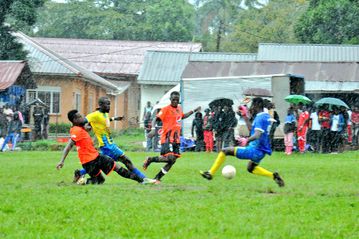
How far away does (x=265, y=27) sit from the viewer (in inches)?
2776

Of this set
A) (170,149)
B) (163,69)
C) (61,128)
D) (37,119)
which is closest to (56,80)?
(61,128)

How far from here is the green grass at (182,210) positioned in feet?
28.8

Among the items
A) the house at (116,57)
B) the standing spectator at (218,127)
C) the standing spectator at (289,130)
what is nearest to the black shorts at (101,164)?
the standing spectator at (289,130)

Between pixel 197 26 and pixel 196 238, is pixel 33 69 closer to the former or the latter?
pixel 196 238

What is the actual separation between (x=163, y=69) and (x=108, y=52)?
393 inches

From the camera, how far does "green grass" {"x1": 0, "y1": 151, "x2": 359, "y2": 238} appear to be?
877 cm

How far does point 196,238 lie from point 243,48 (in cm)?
6433

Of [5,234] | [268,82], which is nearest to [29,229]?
[5,234]

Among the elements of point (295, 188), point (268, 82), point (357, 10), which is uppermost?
point (357, 10)

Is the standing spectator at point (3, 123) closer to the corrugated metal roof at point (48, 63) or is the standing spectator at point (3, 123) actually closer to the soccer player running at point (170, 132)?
the corrugated metal roof at point (48, 63)

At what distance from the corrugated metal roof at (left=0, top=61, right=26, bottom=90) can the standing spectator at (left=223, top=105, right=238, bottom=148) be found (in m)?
12.9

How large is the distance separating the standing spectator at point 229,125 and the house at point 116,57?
89.6ft

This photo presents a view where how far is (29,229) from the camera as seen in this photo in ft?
29.3

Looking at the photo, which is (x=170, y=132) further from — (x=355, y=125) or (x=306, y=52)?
(x=306, y=52)
